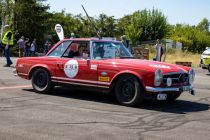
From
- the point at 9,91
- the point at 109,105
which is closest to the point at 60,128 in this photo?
the point at 109,105

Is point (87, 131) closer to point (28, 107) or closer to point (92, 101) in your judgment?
point (28, 107)

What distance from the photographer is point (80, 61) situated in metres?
10.5

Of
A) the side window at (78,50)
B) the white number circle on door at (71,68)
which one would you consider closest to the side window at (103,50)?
the side window at (78,50)

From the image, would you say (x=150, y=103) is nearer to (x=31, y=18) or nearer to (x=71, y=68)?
(x=71, y=68)

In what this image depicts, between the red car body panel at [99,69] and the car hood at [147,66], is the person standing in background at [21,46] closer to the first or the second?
the red car body panel at [99,69]

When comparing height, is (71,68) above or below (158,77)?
above

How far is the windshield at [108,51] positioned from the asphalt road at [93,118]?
102 centimetres

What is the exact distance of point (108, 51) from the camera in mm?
10711

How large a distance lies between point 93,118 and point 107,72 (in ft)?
6.74

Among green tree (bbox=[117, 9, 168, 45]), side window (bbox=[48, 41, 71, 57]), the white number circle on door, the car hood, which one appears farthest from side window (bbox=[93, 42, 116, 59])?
green tree (bbox=[117, 9, 168, 45])

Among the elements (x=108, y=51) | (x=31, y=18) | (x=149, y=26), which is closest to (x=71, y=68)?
(x=108, y=51)

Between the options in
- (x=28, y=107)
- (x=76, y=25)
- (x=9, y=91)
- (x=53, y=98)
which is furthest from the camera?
(x=76, y=25)

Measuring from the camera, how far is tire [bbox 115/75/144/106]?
31.0 ft

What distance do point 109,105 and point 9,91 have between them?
2.79m
